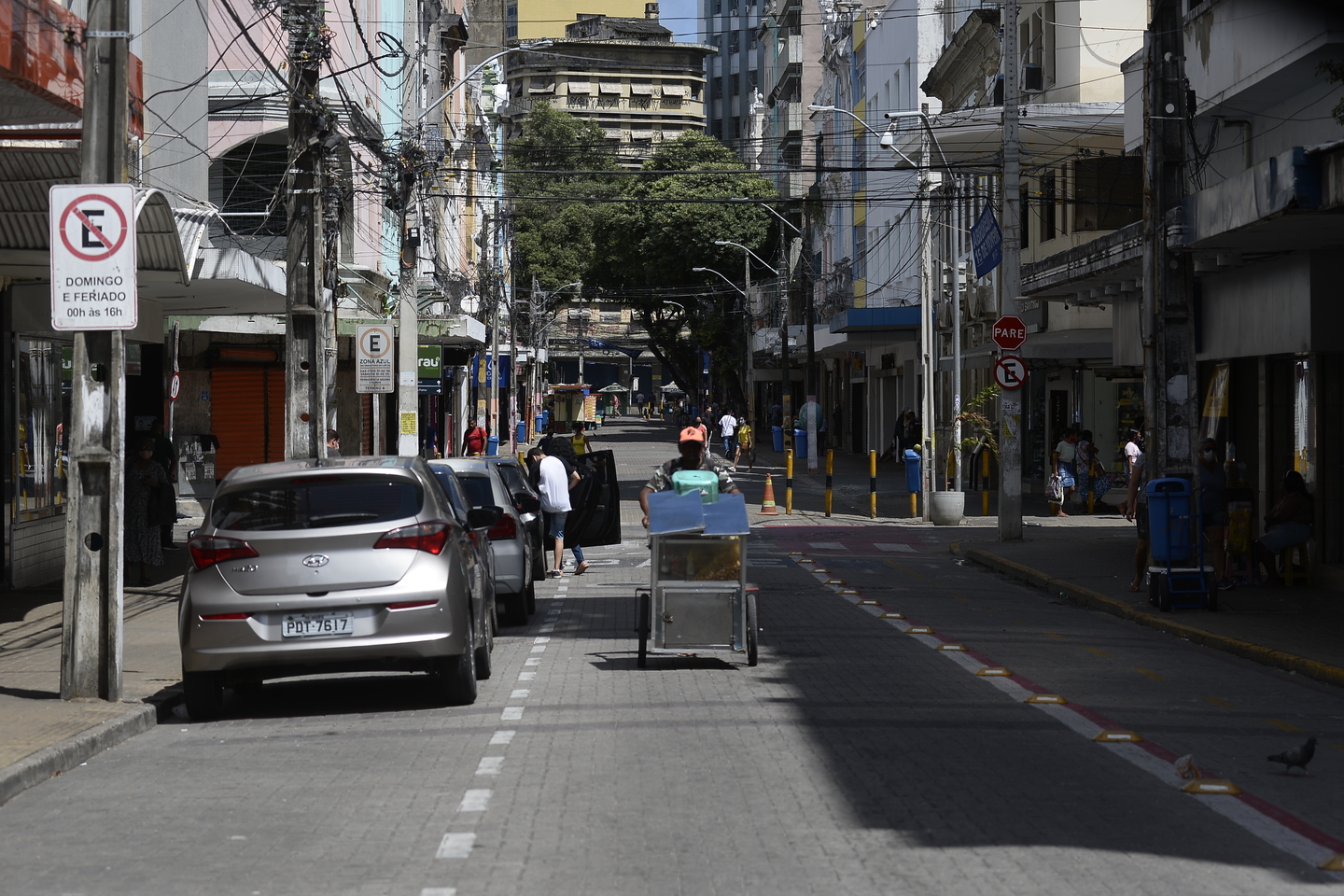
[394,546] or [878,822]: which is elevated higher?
[394,546]

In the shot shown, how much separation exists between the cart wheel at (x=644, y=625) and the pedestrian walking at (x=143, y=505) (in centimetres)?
905

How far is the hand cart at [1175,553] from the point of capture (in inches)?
641

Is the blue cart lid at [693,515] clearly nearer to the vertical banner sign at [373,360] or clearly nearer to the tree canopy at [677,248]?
the vertical banner sign at [373,360]

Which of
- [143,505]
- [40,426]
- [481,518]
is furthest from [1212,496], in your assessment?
[40,426]

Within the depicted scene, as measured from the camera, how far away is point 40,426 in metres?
18.8

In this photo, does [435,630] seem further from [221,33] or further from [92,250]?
[221,33]

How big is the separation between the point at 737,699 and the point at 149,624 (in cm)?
737

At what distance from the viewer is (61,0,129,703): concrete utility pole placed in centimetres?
1067

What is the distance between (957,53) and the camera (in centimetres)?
4166

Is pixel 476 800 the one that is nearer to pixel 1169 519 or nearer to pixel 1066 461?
pixel 1169 519

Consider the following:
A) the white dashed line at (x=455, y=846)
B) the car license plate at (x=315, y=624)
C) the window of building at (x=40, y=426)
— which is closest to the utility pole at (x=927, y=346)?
the window of building at (x=40, y=426)

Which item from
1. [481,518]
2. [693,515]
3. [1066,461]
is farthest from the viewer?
[1066,461]

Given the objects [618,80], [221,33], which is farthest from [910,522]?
[618,80]

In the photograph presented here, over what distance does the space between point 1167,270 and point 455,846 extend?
1274 cm
